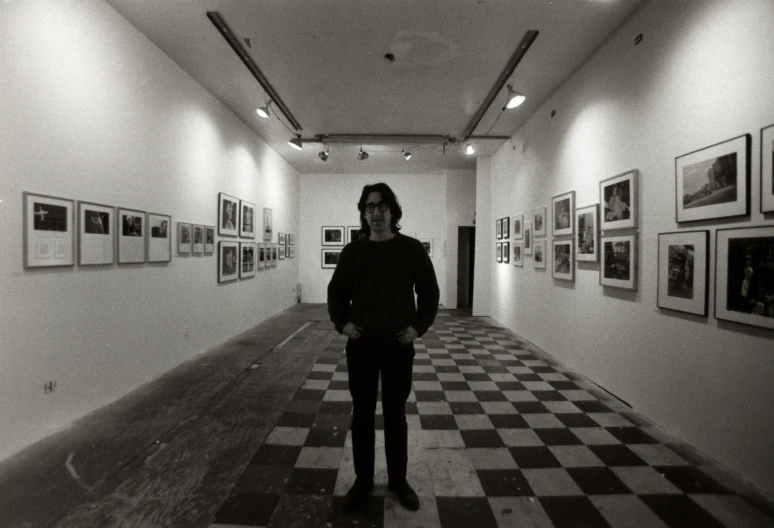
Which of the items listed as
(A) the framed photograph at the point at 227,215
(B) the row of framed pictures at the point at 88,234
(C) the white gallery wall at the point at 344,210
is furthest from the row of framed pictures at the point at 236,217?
(C) the white gallery wall at the point at 344,210

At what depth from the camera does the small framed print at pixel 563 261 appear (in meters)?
4.98

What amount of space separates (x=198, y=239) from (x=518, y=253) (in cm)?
571

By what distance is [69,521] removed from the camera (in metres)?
2.06

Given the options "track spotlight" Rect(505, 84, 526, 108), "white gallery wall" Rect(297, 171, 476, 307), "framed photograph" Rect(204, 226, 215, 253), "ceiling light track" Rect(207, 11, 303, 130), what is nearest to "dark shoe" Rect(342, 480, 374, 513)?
"ceiling light track" Rect(207, 11, 303, 130)

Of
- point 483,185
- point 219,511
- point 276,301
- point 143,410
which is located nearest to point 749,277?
point 219,511

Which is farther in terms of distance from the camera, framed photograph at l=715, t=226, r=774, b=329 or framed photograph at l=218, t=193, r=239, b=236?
framed photograph at l=218, t=193, r=239, b=236

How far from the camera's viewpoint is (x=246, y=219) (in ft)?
24.0

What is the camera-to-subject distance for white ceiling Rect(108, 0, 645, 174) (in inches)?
147

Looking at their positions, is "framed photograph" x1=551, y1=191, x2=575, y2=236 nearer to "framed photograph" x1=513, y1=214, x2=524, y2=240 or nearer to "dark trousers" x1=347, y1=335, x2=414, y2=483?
"framed photograph" x1=513, y1=214, x2=524, y2=240

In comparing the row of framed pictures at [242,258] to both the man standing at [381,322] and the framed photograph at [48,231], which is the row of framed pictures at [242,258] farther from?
the man standing at [381,322]

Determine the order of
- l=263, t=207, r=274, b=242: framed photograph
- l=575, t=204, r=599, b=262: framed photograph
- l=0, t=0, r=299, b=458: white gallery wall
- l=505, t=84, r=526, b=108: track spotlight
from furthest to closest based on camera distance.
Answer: l=263, t=207, r=274, b=242: framed photograph → l=505, t=84, r=526, b=108: track spotlight → l=575, t=204, r=599, b=262: framed photograph → l=0, t=0, r=299, b=458: white gallery wall

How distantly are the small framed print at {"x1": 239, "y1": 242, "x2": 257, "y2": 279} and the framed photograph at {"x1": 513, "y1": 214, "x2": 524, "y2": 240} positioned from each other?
5.42 m

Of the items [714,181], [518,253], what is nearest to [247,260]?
[518,253]

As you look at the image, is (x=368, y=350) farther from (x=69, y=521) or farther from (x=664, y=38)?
(x=664, y=38)
